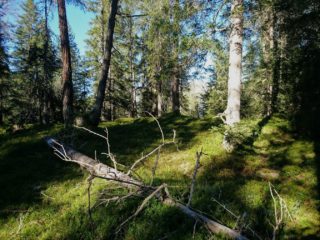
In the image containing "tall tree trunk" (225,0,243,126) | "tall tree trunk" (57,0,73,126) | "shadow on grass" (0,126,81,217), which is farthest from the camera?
"tall tree trunk" (57,0,73,126)

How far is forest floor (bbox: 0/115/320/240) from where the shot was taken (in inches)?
223

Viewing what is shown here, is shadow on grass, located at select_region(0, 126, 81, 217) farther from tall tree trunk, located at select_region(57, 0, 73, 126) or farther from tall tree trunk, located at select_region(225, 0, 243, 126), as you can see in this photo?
tall tree trunk, located at select_region(225, 0, 243, 126)

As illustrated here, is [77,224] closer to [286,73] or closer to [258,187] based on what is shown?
[258,187]

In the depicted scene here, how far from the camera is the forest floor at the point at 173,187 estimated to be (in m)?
5.67

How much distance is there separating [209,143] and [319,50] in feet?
15.4

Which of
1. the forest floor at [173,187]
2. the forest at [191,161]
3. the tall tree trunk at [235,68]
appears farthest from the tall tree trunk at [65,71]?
the tall tree trunk at [235,68]

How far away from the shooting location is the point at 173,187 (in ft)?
22.2

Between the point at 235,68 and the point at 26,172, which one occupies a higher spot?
the point at 235,68

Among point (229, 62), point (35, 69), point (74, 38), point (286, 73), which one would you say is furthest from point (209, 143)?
point (74, 38)

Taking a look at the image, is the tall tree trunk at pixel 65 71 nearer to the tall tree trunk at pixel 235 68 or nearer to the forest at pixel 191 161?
the forest at pixel 191 161

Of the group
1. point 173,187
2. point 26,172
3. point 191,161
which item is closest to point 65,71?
point 26,172

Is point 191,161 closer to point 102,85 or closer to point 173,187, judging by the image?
point 173,187

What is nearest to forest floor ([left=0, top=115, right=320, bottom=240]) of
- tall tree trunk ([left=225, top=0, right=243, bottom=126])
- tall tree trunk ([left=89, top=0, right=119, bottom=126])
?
tall tree trunk ([left=225, top=0, right=243, bottom=126])

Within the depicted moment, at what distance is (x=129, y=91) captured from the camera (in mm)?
38938
